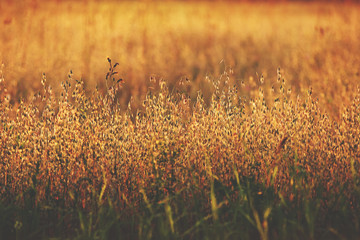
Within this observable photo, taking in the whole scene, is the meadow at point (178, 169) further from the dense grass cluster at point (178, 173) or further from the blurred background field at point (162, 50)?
the blurred background field at point (162, 50)

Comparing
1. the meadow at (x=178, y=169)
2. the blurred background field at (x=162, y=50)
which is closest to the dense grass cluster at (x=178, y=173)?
the meadow at (x=178, y=169)

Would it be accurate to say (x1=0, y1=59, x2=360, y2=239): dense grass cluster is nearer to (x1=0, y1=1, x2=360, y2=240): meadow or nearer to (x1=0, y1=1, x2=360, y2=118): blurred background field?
(x1=0, y1=1, x2=360, y2=240): meadow

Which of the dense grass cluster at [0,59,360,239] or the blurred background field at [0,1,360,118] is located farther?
the blurred background field at [0,1,360,118]

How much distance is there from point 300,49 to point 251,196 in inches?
163

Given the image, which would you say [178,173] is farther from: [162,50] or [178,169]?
[162,50]

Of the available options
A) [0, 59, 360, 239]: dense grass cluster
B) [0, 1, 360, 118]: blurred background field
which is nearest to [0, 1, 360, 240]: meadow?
[0, 59, 360, 239]: dense grass cluster

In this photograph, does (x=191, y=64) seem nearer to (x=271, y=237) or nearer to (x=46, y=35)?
(x=46, y=35)

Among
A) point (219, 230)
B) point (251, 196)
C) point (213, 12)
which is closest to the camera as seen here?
point (219, 230)

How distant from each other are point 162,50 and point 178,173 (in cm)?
361

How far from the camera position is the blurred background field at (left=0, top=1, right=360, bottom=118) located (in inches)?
184

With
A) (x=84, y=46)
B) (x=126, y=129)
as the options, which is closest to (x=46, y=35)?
(x=84, y=46)

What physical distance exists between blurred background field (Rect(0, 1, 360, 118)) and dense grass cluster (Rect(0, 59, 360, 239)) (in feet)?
4.45

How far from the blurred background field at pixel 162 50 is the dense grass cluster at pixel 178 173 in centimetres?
136

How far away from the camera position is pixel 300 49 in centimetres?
603
